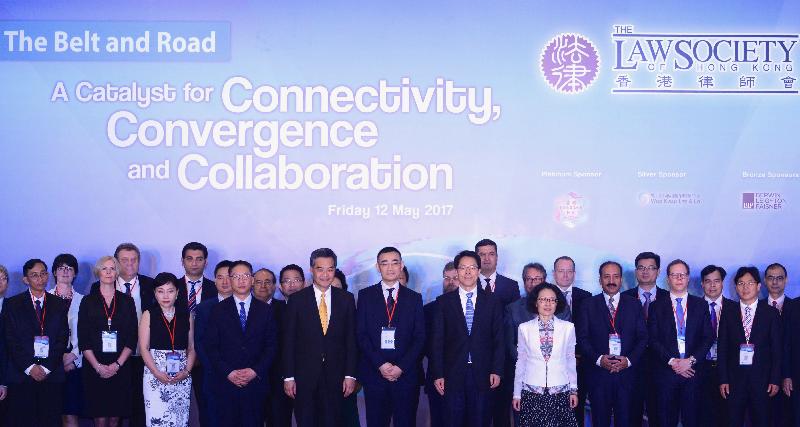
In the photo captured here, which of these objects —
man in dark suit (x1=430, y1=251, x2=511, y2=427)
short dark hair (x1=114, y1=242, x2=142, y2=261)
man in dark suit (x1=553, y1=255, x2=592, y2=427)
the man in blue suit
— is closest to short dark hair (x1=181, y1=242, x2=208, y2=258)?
short dark hair (x1=114, y1=242, x2=142, y2=261)

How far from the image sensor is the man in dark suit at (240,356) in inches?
216

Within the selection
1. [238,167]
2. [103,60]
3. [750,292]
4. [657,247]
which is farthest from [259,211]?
[750,292]

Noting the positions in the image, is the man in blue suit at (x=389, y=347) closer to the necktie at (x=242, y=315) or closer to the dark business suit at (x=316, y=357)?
the dark business suit at (x=316, y=357)

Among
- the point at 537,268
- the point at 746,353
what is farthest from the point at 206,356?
the point at 746,353

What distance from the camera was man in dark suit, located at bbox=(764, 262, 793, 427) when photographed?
6.22 m

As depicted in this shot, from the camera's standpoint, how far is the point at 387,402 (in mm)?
5602

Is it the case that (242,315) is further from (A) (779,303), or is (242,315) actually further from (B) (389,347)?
(A) (779,303)

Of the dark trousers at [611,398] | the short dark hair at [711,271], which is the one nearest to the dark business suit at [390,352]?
the dark trousers at [611,398]

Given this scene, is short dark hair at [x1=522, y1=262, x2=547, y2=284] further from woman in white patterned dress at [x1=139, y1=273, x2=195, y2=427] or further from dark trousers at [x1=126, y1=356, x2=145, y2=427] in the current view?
dark trousers at [x1=126, y1=356, x2=145, y2=427]

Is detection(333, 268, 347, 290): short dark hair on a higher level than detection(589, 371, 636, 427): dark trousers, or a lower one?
higher

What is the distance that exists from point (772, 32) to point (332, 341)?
4166 millimetres

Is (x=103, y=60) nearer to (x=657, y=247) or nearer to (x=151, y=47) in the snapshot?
(x=151, y=47)

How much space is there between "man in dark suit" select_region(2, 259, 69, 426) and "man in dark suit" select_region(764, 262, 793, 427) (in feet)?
15.4

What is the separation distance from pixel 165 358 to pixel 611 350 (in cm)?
277
